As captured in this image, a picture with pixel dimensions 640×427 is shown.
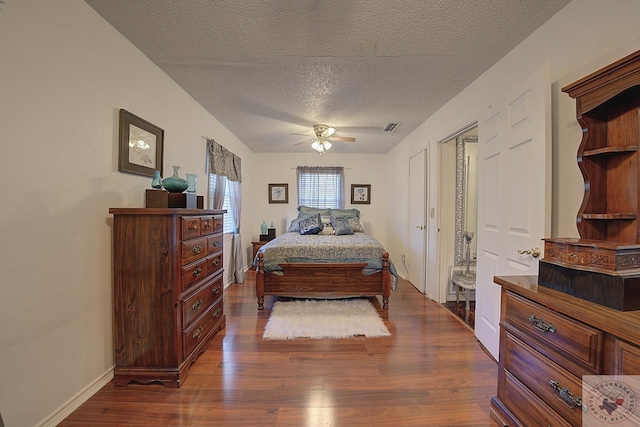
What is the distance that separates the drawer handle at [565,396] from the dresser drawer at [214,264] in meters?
2.18

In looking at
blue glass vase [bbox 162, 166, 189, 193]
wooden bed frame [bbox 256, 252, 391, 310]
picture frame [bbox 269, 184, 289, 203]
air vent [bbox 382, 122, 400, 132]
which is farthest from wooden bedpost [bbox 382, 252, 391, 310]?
picture frame [bbox 269, 184, 289, 203]

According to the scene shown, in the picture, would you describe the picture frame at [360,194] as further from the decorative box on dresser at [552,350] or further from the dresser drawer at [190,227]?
the decorative box on dresser at [552,350]

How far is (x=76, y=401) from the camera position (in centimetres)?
142

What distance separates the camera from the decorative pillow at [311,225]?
404cm

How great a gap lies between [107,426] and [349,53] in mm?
2848

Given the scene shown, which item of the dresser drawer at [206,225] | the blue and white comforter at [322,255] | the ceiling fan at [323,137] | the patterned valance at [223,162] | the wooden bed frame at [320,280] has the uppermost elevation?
the ceiling fan at [323,137]

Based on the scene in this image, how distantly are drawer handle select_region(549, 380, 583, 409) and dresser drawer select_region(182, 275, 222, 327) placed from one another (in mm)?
2026

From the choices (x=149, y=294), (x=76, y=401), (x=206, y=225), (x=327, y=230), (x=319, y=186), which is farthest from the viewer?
(x=319, y=186)

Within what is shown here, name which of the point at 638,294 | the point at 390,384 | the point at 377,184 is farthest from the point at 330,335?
the point at 377,184

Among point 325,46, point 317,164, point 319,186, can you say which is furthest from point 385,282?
point 317,164

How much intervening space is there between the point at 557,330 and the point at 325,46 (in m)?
2.13

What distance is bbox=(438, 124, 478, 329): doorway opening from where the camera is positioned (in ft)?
9.87

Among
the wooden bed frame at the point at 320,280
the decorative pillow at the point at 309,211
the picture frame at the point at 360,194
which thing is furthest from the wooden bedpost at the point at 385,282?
the picture frame at the point at 360,194

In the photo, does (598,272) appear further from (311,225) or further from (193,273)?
(311,225)
